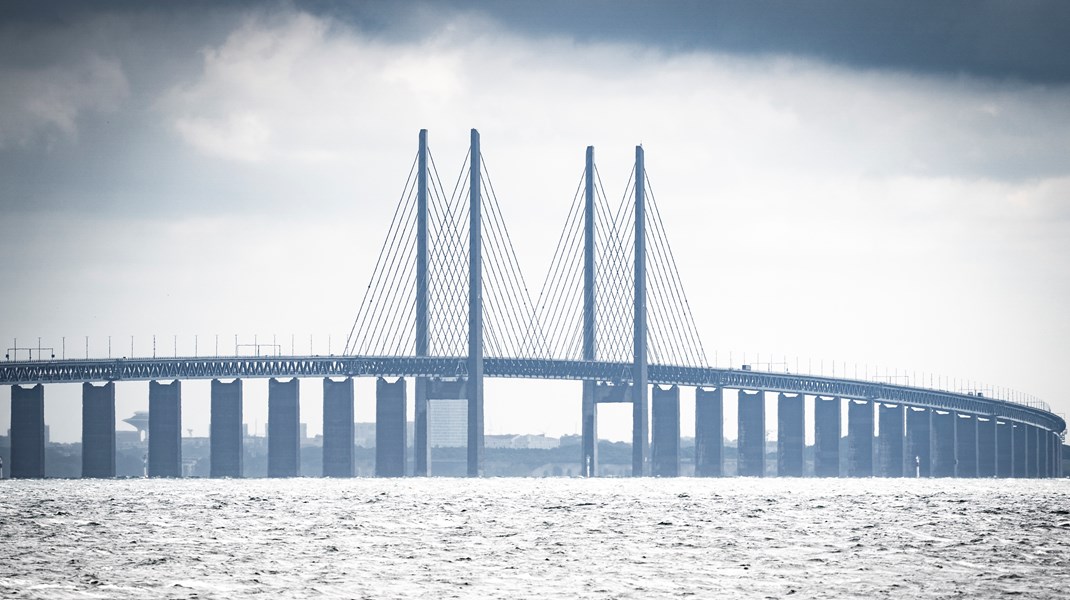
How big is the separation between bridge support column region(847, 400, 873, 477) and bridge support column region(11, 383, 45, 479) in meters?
73.5

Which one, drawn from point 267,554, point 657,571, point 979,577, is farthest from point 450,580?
point 979,577

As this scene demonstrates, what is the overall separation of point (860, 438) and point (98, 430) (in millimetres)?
74221

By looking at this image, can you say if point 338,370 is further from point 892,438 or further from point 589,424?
point 892,438

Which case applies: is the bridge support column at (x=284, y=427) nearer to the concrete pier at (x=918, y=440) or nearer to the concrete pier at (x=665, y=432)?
the concrete pier at (x=665, y=432)

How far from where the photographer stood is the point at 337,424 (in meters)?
136

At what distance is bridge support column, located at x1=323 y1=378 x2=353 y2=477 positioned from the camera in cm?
13588

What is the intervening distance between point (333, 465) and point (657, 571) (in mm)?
94012

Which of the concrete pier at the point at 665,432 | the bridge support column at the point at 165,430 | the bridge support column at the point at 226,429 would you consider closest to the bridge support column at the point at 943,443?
the concrete pier at the point at 665,432

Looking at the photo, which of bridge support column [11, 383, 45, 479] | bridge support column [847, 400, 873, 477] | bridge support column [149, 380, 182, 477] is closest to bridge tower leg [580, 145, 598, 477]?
bridge support column [149, 380, 182, 477]

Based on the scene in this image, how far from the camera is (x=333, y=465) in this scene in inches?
5384

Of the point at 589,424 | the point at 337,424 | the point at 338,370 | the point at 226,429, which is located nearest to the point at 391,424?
the point at 337,424

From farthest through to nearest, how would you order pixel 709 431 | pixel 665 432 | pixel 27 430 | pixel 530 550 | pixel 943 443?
pixel 943 443
pixel 709 431
pixel 665 432
pixel 27 430
pixel 530 550

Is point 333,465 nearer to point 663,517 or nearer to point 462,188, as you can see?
point 462,188

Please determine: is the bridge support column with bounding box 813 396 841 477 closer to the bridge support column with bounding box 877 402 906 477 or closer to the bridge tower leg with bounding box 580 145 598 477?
the bridge support column with bounding box 877 402 906 477
